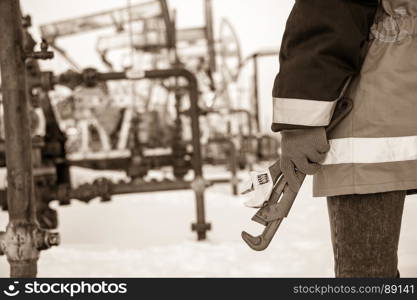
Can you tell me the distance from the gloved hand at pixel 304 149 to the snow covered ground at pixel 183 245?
2.66ft

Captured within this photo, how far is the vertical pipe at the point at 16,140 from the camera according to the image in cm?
135

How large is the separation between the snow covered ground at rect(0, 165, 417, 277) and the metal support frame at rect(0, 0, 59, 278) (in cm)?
52

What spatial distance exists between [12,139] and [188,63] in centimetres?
393

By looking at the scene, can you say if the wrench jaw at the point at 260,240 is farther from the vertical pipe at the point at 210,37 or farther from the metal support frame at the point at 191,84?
the vertical pipe at the point at 210,37

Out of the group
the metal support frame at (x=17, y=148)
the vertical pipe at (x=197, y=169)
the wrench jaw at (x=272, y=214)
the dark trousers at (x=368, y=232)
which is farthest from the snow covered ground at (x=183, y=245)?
the wrench jaw at (x=272, y=214)

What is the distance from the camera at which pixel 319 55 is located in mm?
766

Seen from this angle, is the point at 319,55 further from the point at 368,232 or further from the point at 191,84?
the point at 191,84

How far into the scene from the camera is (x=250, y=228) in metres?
2.53

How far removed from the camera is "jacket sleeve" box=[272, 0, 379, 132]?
0.76 metres

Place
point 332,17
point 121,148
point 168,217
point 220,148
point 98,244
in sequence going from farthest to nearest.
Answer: point 220,148
point 121,148
point 168,217
point 98,244
point 332,17

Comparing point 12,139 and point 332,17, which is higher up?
point 332,17

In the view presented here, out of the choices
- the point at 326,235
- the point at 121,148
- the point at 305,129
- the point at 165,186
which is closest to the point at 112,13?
the point at 121,148

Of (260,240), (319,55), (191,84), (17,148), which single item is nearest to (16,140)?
(17,148)

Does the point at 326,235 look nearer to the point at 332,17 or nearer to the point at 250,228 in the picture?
the point at 250,228
